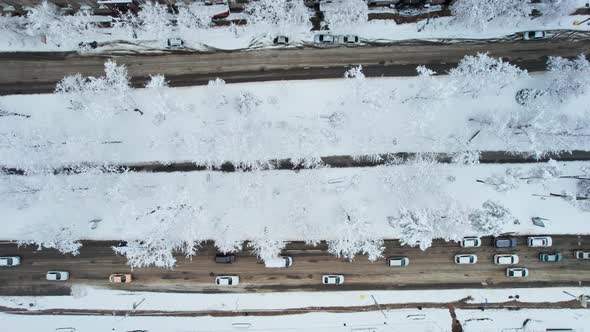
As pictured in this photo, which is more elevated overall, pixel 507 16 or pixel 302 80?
pixel 507 16

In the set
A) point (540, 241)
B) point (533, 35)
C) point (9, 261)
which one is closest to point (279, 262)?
point (540, 241)

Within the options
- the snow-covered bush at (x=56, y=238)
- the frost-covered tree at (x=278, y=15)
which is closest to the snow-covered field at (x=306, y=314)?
the snow-covered bush at (x=56, y=238)

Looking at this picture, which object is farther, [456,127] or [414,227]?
[456,127]

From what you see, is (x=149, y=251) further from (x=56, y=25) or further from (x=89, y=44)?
(x=56, y=25)

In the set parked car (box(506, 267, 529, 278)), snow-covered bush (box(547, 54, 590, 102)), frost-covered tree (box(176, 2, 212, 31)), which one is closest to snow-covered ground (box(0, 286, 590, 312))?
parked car (box(506, 267, 529, 278))

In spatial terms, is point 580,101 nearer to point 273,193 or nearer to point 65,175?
point 273,193

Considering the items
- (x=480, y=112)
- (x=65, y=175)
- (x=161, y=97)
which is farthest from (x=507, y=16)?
(x=65, y=175)

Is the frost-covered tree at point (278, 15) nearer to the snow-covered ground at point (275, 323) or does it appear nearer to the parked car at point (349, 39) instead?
the parked car at point (349, 39)
